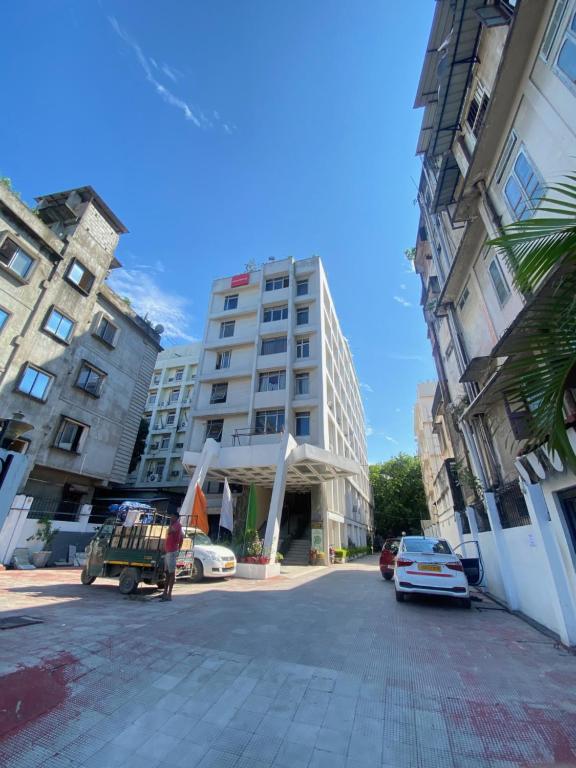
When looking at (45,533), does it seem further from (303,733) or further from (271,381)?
(303,733)

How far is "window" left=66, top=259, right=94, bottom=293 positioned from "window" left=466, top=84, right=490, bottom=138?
1805cm

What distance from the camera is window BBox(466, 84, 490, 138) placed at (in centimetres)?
839

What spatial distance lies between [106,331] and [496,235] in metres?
19.4

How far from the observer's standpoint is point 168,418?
35469 mm

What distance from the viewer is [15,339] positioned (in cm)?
1445

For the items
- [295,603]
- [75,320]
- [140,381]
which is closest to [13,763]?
[295,603]

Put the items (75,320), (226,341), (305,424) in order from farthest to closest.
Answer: (226,341)
(305,424)
(75,320)

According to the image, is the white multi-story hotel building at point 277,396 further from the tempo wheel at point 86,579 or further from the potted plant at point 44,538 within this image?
the tempo wheel at point 86,579

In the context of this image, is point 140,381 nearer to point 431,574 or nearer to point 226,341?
point 226,341

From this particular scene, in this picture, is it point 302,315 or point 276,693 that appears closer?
point 276,693

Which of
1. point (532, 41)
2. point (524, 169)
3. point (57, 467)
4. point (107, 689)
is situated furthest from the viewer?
point (57, 467)

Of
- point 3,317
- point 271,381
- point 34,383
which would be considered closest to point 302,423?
point 271,381

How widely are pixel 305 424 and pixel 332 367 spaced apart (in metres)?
6.75

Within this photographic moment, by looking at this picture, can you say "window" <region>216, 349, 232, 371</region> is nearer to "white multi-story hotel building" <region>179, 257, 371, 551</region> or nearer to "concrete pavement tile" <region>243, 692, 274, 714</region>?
"white multi-story hotel building" <region>179, 257, 371, 551</region>
